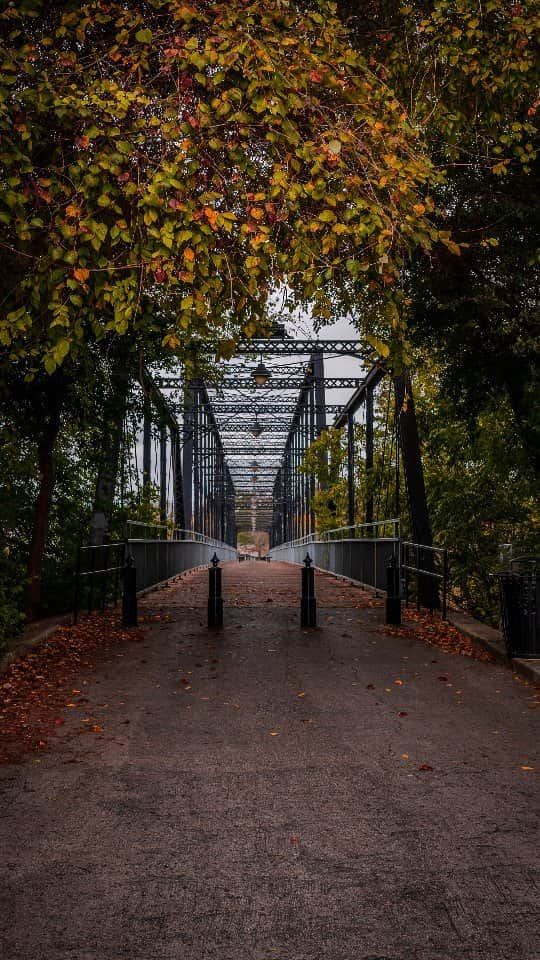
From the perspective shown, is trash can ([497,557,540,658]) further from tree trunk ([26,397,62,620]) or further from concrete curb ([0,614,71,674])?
tree trunk ([26,397,62,620])

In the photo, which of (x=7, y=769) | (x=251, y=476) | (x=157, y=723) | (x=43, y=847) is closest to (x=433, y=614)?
(x=157, y=723)

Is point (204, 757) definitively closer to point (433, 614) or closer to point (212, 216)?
point (212, 216)

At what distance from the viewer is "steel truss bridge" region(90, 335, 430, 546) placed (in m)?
14.4

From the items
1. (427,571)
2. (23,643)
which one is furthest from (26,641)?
(427,571)

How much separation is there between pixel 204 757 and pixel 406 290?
7298 mm

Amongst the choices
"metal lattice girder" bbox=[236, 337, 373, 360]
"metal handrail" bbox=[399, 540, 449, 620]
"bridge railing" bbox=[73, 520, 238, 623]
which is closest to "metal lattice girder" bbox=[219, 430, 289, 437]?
"metal lattice girder" bbox=[236, 337, 373, 360]

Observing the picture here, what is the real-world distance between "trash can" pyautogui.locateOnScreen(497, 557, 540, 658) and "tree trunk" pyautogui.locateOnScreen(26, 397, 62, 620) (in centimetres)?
601

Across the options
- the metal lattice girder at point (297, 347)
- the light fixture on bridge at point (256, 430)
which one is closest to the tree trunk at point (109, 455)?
the metal lattice girder at point (297, 347)

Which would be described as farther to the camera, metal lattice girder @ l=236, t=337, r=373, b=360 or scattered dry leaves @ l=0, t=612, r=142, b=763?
metal lattice girder @ l=236, t=337, r=373, b=360

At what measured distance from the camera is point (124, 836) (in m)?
3.87

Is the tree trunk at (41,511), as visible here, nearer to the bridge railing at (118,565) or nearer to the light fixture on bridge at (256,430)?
the bridge railing at (118,565)

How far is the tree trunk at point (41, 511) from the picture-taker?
1120 cm

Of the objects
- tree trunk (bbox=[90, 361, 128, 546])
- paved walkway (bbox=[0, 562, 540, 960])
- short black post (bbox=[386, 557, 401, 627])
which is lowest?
paved walkway (bbox=[0, 562, 540, 960])

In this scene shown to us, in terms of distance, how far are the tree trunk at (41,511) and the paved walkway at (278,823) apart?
378cm
